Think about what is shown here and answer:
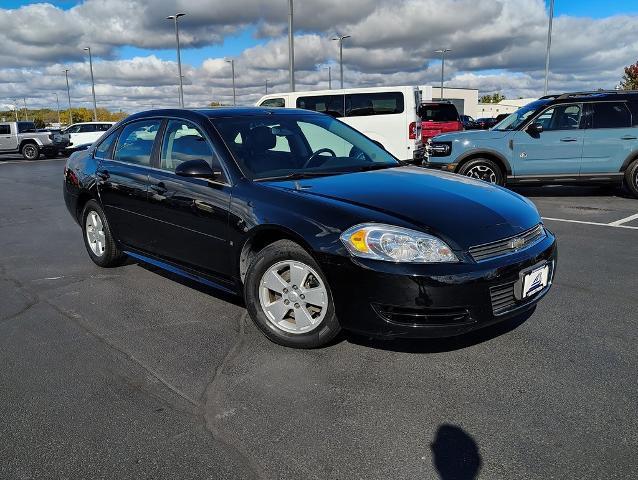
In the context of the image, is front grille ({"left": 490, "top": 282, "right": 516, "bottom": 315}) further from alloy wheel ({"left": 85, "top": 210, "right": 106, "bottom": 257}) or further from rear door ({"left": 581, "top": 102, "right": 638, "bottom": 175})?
rear door ({"left": 581, "top": 102, "right": 638, "bottom": 175})

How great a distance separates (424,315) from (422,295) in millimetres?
130

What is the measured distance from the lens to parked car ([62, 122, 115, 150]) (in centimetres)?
2672

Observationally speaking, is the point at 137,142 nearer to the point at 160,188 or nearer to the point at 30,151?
the point at 160,188

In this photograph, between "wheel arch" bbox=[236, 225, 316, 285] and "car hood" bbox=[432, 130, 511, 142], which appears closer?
"wheel arch" bbox=[236, 225, 316, 285]

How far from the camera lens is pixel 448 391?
296 cm

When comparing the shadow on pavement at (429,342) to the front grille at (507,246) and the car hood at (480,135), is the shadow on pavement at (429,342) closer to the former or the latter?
the front grille at (507,246)

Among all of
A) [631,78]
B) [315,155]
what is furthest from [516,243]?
[631,78]

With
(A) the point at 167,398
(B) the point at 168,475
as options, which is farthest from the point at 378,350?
(B) the point at 168,475

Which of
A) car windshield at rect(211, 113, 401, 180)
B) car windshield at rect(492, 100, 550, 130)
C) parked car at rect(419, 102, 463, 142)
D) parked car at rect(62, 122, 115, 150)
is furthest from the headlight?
parked car at rect(62, 122, 115, 150)

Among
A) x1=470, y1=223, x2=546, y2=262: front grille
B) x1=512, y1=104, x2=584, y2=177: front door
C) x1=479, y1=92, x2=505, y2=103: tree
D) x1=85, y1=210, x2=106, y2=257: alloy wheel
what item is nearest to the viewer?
x1=470, y1=223, x2=546, y2=262: front grille

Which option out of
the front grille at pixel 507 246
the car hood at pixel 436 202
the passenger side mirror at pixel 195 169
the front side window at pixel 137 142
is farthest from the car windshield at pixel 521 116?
the passenger side mirror at pixel 195 169

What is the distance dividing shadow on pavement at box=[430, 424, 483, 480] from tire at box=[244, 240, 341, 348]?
3.15 feet

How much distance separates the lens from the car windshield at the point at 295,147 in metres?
3.96

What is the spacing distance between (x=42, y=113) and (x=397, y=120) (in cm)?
13031
